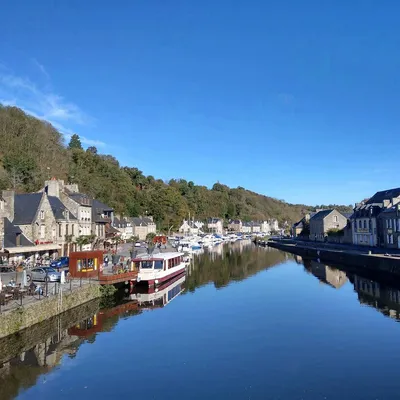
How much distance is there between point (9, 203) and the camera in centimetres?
3962

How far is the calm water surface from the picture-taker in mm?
14383

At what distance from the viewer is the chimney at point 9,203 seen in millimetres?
39156

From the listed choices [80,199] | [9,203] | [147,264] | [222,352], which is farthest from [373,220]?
[222,352]

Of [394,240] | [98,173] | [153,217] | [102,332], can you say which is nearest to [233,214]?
[153,217]

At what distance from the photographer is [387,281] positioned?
126ft

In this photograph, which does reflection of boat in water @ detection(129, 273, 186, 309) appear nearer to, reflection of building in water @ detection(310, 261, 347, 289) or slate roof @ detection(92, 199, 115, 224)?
reflection of building in water @ detection(310, 261, 347, 289)

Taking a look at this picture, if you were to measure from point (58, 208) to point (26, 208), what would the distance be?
16.0 ft

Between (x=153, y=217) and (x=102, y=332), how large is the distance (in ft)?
294

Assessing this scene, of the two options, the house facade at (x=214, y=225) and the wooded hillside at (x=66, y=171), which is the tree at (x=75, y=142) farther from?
the house facade at (x=214, y=225)

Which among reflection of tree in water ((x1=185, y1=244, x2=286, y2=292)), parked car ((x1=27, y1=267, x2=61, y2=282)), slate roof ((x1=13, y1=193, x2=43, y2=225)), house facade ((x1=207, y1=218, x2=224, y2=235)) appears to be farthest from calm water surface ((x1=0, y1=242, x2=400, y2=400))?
house facade ((x1=207, y1=218, x2=224, y2=235))

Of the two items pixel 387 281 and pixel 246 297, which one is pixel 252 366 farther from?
pixel 387 281

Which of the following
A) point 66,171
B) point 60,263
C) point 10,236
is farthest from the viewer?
point 66,171

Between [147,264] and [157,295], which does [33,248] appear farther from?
[157,295]

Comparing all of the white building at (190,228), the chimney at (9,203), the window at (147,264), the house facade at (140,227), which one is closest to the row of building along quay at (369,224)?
the window at (147,264)
